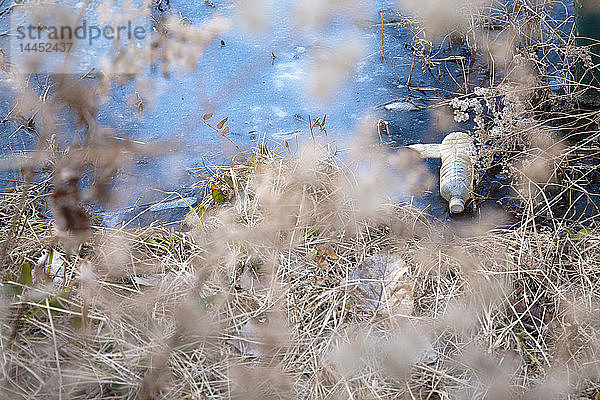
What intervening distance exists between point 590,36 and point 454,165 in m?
0.81

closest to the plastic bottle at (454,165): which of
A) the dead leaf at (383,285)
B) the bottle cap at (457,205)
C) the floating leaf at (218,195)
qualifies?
the bottle cap at (457,205)

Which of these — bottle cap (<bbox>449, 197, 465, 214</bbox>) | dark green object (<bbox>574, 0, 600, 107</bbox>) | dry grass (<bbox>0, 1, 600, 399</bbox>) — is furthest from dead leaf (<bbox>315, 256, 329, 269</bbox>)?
dark green object (<bbox>574, 0, 600, 107</bbox>)

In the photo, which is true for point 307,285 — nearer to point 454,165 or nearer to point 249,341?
point 249,341

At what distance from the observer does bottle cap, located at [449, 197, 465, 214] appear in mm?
1996

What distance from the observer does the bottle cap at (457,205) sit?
6.55ft

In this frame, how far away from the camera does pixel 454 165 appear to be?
2.11m

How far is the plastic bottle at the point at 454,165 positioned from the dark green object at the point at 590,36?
522 millimetres

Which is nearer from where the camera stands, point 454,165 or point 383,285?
point 383,285

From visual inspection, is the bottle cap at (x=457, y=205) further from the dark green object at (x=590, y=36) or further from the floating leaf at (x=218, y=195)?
the floating leaf at (x=218, y=195)

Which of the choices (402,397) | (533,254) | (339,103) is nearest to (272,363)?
(402,397)

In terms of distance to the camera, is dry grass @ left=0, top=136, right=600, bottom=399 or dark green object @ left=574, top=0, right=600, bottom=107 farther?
dark green object @ left=574, top=0, right=600, bottom=107

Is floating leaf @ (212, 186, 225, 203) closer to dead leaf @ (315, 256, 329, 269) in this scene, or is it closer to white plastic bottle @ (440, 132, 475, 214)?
dead leaf @ (315, 256, 329, 269)

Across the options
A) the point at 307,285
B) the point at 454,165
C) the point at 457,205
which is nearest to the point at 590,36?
the point at 454,165

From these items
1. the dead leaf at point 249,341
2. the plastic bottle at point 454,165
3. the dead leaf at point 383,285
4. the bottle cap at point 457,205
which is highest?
the plastic bottle at point 454,165
